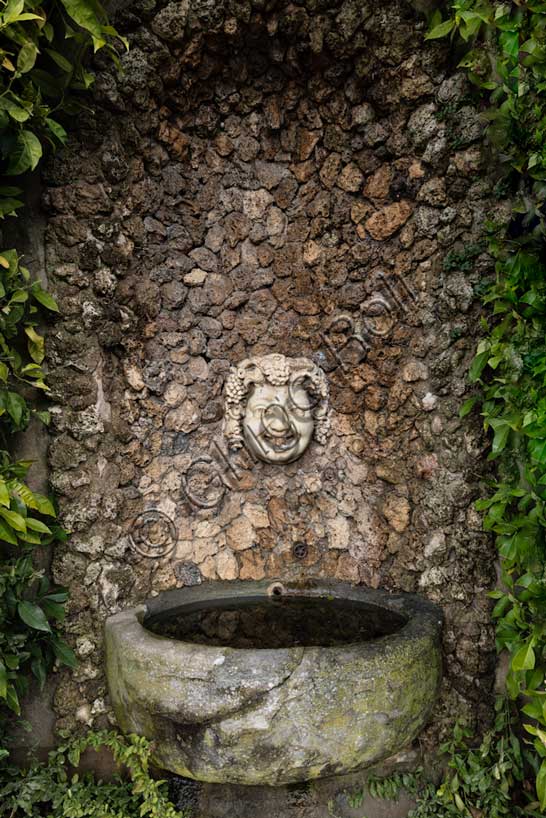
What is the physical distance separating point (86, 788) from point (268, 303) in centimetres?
199

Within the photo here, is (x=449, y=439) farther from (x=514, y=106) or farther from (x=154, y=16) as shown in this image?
(x=154, y=16)

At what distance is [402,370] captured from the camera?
93.3 inches

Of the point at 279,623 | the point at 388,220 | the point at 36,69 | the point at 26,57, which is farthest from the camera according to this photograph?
the point at 388,220

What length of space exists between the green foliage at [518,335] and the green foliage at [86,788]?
46.3 inches

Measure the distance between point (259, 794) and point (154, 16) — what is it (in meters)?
2.81

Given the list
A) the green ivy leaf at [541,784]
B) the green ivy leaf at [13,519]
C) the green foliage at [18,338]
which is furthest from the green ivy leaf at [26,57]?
the green ivy leaf at [541,784]

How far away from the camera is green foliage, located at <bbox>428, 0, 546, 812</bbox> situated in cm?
158

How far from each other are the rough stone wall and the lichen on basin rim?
0.28m

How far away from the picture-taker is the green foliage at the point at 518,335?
5.17 feet

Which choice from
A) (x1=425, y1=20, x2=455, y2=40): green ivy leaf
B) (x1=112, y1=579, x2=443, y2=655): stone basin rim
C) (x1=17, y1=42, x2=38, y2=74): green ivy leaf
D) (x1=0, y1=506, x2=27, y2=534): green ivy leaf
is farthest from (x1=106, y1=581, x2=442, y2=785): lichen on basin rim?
(x1=425, y1=20, x2=455, y2=40): green ivy leaf

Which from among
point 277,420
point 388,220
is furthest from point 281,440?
point 388,220

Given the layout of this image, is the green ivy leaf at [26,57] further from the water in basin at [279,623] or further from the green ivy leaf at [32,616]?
the water in basin at [279,623]

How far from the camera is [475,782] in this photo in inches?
75.0

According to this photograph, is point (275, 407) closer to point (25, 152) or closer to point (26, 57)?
point (25, 152)
